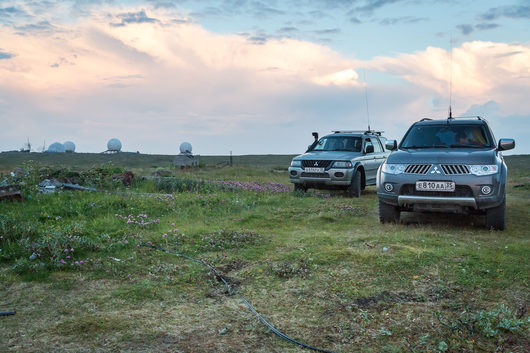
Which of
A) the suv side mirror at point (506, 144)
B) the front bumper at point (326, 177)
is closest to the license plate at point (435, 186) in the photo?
the suv side mirror at point (506, 144)

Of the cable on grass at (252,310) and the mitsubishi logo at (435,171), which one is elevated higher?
the mitsubishi logo at (435,171)

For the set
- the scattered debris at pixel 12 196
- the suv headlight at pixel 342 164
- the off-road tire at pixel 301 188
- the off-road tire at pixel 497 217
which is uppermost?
the suv headlight at pixel 342 164

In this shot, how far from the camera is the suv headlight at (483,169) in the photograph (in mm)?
7671

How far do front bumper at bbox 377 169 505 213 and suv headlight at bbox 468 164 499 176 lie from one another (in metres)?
0.08

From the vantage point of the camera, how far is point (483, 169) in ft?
25.3

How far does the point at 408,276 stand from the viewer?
542 cm

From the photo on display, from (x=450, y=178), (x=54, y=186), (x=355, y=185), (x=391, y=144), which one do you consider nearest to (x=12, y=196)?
(x=54, y=186)

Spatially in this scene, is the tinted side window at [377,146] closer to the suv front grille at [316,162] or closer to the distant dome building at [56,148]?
the suv front grille at [316,162]

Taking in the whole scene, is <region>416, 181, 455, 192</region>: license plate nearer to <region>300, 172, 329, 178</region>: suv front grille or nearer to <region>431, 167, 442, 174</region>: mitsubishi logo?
<region>431, 167, 442, 174</region>: mitsubishi logo

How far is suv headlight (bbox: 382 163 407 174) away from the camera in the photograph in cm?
823

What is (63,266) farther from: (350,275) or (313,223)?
(313,223)

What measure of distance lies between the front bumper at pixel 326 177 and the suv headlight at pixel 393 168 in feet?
15.0

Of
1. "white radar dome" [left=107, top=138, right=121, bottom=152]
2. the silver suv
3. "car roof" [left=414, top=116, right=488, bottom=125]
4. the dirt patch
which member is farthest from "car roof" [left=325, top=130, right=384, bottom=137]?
"white radar dome" [left=107, top=138, right=121, bottom=152]

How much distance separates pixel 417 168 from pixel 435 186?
483 mm
